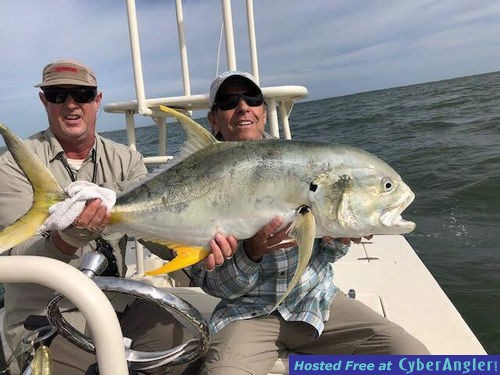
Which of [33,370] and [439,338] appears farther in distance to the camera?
[439,338]

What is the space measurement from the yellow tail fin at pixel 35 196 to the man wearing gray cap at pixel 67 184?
262 mm

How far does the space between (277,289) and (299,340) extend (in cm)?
31

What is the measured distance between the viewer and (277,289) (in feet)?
7.70

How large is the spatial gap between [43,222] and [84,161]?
102 cm

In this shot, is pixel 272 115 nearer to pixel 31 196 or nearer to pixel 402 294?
pixel 402 294

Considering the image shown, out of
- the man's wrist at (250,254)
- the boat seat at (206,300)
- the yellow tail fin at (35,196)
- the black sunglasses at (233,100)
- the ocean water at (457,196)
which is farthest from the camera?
the ocean water at (457,196)

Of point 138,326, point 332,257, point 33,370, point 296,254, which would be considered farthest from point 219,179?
point 138,326

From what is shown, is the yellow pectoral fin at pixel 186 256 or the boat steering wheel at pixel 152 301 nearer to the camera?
the boat steering wheel at pixel 152 301

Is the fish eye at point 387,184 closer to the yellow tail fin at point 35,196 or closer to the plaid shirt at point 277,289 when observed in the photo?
the plaid shirt at point 277,289

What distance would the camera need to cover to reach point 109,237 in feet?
8.79

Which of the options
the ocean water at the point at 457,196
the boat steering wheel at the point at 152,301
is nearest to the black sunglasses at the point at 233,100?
the boat steering wheel at the point at 152,301

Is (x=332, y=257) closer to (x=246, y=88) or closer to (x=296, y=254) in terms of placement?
(x=296, y=254)

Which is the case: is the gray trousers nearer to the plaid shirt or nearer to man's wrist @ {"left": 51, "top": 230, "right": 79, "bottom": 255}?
the plaid shirt

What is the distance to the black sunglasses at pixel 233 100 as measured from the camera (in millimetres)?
2592
